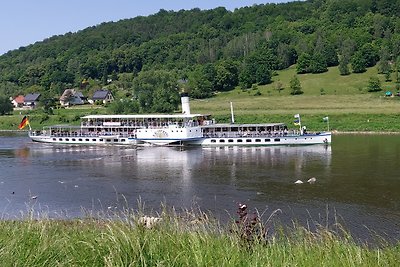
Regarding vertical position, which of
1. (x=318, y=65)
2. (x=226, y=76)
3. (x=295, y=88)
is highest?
(x=318, y=65)

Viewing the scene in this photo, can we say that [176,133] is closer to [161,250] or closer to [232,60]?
[161,250]

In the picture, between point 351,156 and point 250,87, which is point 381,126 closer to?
point 351,156

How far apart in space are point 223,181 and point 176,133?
94.8 feet

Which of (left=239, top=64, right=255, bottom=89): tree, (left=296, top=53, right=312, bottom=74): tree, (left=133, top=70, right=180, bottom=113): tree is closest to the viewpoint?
(left=133, top=70, right=180, bottom=113): tree

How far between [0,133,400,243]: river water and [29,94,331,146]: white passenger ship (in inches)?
117

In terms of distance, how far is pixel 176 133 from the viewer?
65.8 meters

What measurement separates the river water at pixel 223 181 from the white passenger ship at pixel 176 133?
9.74ft

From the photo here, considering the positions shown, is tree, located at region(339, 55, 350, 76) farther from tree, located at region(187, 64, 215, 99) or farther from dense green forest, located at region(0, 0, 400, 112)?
tree, located at region(187, 64, 215, 99)

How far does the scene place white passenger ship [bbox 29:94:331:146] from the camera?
63.2 metres

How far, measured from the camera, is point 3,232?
9367mm

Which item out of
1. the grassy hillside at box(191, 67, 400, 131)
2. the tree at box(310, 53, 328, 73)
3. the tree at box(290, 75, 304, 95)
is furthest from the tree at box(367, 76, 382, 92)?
the tree at box(310, 53, 328, 73)

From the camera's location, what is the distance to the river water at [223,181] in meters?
27.1

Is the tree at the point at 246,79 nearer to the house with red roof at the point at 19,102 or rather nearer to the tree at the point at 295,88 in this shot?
the tree at the point at 295,88

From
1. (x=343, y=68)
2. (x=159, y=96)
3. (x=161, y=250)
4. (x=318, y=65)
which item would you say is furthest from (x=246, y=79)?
(x=161, y=250)
